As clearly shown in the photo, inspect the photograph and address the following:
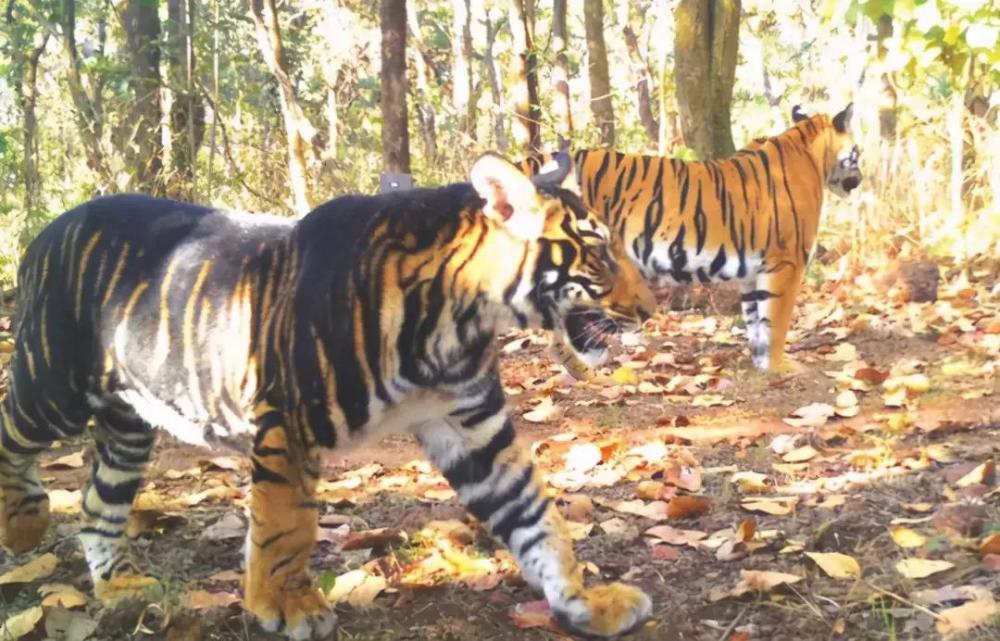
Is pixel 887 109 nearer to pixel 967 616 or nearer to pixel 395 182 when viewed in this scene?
pixel 395 182

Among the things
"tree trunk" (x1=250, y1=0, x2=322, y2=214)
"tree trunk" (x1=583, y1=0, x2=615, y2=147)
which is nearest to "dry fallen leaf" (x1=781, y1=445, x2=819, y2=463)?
"tree trunk" (x1=250, y1=0, x2=322, y2=214)

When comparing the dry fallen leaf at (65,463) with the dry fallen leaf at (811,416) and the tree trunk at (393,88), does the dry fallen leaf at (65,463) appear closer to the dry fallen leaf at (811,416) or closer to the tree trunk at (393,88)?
the dry fallen leaf at (811,416)

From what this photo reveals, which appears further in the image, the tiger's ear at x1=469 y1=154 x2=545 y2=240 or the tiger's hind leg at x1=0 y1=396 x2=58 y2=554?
the tiger's hind leg at x1=0 y1=396 x2=58 y2=554

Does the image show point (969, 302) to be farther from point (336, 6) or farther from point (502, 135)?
point (336, 6)

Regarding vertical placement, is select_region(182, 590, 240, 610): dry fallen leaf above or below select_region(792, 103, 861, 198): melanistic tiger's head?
below

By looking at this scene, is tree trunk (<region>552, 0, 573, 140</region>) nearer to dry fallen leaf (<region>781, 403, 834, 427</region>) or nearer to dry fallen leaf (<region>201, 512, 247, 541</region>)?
dry fallen leaf (<region>781, 403, 834, 427</region>)

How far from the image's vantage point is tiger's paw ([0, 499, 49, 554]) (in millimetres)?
3652

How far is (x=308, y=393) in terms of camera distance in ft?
9.23

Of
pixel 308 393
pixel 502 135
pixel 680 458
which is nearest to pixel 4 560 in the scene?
pixel 308 393

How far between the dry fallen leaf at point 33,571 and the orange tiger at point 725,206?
4.54 m

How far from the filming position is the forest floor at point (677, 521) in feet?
9.50

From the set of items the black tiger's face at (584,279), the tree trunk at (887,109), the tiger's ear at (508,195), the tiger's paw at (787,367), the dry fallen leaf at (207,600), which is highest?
the tree trunk at (887,109)

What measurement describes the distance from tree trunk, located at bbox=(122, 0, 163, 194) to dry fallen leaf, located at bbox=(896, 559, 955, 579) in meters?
7.95

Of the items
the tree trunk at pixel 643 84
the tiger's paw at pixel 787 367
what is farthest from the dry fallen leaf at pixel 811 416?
the tree trunk at pixel 643 84
